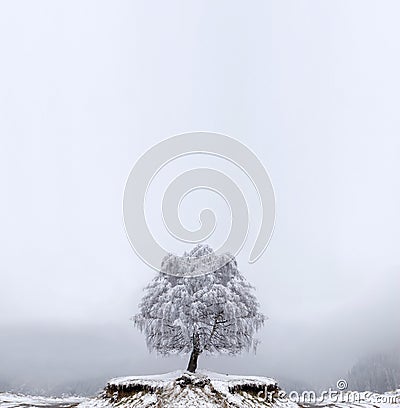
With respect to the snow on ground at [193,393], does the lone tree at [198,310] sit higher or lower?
higher

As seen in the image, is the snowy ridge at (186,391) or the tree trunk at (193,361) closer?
the snowy ridge at (186,391)

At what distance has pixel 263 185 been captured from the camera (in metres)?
31.0

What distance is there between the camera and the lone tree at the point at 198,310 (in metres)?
27.3

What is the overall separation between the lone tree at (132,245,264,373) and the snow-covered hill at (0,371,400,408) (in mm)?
2033

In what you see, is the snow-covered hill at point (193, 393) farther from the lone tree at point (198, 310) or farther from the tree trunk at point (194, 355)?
the lone tree at point (198, 310)

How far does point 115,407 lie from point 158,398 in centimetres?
290

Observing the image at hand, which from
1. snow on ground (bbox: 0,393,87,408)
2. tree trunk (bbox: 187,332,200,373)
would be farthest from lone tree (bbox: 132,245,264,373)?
snow on ground (bbox: 0,393,87,408)

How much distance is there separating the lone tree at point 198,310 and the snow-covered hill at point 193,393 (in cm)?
203

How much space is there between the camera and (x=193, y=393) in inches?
953

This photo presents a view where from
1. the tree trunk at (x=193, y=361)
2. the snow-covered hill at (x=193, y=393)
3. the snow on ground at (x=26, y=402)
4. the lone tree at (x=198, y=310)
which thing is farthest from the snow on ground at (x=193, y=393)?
the lone tree at (x=198, y=310)

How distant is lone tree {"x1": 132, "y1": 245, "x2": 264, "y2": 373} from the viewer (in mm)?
27328

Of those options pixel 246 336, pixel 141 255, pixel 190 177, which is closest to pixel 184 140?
pixel 190 177

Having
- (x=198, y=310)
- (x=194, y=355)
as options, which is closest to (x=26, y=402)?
(x=194, y=355)

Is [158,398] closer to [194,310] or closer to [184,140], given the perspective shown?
[194,310]
